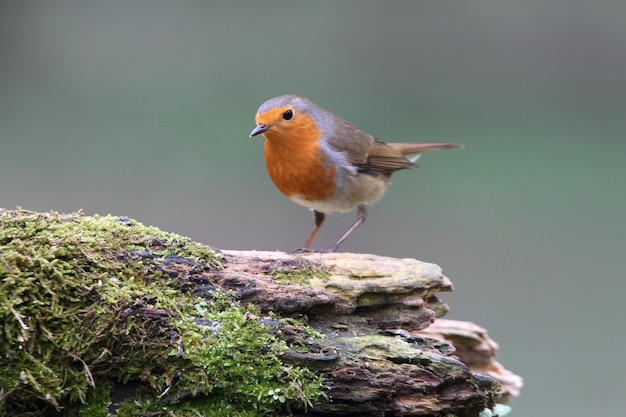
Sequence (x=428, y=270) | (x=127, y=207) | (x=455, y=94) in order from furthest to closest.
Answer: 1. (x=455, y=94)
2. (x=127, y=207)
3. (x=428, y=270)

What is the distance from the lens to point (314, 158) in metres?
5.03

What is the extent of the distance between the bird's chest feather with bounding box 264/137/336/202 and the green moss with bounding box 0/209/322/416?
2.21 metres

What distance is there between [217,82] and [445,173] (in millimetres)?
3690

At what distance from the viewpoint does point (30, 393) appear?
2404 millimetres

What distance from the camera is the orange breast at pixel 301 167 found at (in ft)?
16.4

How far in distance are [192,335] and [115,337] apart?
0.29 meters

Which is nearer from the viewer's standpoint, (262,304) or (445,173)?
(262,304)

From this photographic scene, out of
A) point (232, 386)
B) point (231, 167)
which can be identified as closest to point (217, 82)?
point (231, 167)

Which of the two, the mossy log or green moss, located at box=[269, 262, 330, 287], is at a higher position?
green moss, located at box=[269, 262, 330, 287]

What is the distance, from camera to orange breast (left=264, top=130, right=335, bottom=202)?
4.98 meters

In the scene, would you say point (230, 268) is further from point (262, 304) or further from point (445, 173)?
point (445, 173)

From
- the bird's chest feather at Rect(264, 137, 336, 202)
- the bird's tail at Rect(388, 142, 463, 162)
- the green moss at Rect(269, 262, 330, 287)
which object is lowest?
the green moss at Rect(269, 262, 330, 287)

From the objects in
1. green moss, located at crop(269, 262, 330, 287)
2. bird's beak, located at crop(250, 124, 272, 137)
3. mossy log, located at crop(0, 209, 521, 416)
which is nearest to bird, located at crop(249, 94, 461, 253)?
bird's beak, located at crop(250, 124, 272, 137)

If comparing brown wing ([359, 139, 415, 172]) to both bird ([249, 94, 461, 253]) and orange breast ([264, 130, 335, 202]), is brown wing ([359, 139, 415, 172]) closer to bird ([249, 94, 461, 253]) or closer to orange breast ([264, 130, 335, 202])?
bird ([249, 94, 461, 253])
